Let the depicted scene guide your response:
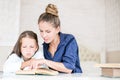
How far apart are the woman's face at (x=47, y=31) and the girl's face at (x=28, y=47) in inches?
3.6

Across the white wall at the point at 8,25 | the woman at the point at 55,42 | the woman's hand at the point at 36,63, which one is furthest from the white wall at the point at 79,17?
the woman's hand at the point at 36,63

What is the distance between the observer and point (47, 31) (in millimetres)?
1747

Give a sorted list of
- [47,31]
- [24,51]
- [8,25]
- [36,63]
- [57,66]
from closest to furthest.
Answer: [36,63] < [57,66] < [24,51] < [47,31] < [8,25]

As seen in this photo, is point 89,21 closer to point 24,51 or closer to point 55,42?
point 55,42

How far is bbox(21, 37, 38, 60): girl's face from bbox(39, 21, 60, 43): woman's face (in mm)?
93

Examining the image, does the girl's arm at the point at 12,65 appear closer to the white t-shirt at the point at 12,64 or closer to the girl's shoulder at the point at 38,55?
the white t-shirt at the point at 12,64

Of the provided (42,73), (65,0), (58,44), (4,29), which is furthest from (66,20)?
(42,73)

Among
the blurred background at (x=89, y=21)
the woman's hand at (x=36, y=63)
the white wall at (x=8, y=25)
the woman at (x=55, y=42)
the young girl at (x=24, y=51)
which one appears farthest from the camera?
the blurred background at (x=89, y=21)

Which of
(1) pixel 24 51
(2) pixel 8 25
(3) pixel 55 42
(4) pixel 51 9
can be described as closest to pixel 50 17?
(4) pixel 51 9

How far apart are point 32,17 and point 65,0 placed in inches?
28.2

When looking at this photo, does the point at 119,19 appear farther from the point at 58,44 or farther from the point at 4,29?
the point at 58,44

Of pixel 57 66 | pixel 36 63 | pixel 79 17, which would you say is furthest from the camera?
pixel 79 17

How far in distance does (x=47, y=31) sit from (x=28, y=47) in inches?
7.3

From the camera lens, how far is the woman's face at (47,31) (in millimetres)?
1733
